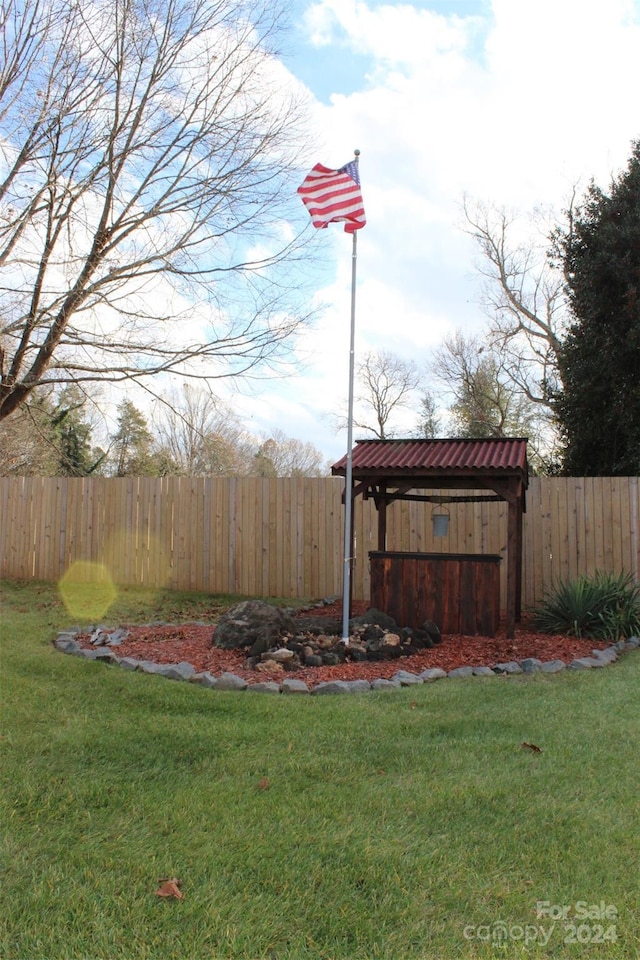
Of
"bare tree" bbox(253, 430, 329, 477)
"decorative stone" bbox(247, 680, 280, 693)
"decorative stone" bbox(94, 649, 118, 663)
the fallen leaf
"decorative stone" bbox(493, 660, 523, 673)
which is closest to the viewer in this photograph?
the fallen leaf

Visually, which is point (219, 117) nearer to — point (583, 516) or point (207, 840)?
point (583, 516)

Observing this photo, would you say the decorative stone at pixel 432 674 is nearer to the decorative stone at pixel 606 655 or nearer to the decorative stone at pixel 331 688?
the decorative stone at pixel 331 688

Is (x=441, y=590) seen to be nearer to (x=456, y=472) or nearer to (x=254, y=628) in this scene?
(x=456, y=472)

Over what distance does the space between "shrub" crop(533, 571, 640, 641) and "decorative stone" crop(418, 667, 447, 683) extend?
246 cm

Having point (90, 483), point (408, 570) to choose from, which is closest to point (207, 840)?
point (408, 570)

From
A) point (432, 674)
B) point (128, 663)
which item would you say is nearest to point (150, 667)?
point (128, 663)

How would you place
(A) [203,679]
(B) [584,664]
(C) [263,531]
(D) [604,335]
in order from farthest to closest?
(D) [604,335] → (C) [263,531] → (B) [584,664] → (A) [203,679]

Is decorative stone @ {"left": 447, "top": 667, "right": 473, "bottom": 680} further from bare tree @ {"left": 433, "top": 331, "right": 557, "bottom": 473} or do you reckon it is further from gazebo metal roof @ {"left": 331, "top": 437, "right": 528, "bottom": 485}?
bare tree @ {"left": 433, "top": 331, "right": 557, "bottom": 473}

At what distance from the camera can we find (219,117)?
321 inches

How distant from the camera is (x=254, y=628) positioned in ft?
20.4

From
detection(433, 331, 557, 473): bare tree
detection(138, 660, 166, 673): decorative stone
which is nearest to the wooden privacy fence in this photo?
detection(138, 660, 166, 673): decorative stone

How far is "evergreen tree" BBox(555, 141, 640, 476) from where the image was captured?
12719 mm

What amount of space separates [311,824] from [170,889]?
2.13ft

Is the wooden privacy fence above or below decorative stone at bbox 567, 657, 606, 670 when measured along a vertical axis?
above
